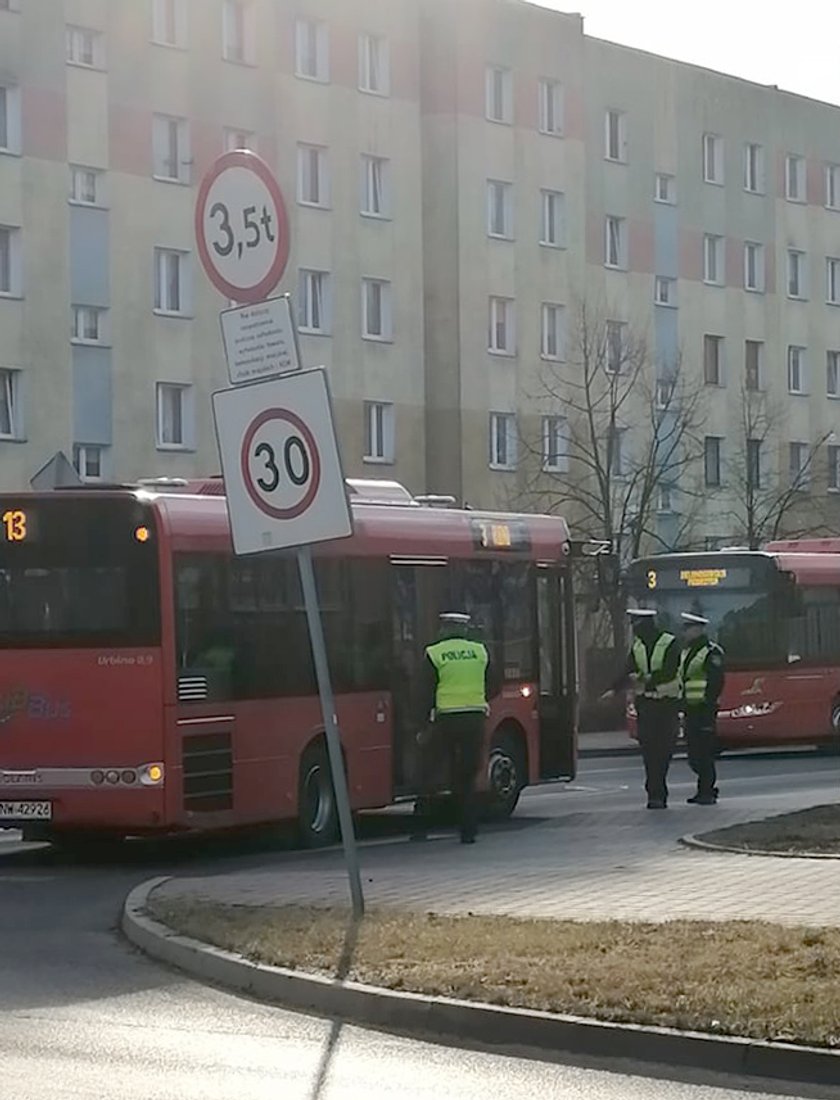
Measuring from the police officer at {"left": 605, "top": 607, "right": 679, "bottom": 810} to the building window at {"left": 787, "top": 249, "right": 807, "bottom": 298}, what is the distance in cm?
5229

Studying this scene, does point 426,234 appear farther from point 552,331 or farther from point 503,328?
point 552,331

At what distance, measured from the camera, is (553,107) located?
214 ft

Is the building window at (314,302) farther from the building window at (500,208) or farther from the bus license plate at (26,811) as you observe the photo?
the bus license plate at (26,811)

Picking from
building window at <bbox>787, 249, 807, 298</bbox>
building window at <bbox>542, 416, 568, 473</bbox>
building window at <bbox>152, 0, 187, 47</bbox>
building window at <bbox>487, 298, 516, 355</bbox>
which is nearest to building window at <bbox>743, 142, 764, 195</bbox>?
building window at <bbox>787, 249, 807, 298</bbox>

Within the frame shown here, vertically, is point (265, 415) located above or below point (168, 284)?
below

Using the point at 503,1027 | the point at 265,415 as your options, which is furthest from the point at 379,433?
the point at 503,1027

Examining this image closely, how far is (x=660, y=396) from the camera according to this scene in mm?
65938

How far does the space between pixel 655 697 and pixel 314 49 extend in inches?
1450

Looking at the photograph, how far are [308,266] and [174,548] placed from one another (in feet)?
127

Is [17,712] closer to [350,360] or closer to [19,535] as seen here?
[19,535]

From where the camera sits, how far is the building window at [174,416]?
5397 centimetres

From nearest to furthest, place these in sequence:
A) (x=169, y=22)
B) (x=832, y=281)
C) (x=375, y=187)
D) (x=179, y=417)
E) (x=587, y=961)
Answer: (x=587, y=961), (x=169, y=22), (x=179, y=417), (x=375, y=187), (x=832, y=281)

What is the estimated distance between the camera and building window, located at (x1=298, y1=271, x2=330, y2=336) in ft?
189

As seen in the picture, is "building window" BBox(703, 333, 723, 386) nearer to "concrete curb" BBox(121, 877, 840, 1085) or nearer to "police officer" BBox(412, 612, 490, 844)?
"police officer" BBox(412, 612, 490, 844)
